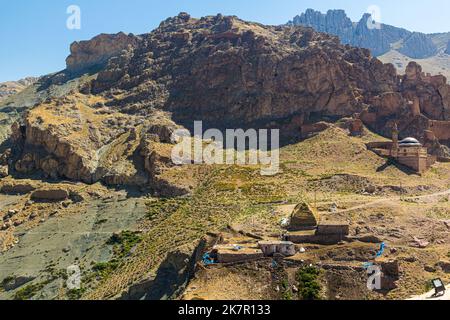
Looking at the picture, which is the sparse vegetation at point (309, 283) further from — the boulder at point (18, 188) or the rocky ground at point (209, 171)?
the boulder at point (18, 188)

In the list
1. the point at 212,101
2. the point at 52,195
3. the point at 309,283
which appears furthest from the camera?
the point at 212,101

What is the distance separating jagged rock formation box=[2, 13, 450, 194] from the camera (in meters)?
86.2

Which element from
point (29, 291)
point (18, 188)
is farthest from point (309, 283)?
point (18, 188)

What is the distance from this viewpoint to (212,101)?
4104 inches

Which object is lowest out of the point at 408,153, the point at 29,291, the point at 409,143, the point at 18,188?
the point at 29,291

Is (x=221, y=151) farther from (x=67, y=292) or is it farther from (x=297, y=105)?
(x=67, y=292)

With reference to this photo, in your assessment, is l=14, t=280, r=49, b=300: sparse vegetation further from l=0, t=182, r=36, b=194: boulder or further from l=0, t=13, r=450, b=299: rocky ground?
l=0, t=182, r=36, b=194: boulder

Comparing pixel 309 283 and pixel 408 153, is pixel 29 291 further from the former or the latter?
pixel 408 153

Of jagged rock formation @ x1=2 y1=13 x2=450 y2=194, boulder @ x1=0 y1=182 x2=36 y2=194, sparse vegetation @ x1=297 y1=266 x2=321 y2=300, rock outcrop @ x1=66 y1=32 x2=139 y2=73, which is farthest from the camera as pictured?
rock outcrop @ x1=66 y1=32 x2=139 y2=73

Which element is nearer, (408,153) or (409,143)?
(408,153)

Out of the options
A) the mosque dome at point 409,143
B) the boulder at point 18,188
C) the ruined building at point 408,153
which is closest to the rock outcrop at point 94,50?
the boulder at point 18,188

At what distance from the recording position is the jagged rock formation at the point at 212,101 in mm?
86250

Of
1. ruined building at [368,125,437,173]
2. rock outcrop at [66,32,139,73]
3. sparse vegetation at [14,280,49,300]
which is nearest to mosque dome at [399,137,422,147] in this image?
ruined building at [368,125,437,173]
